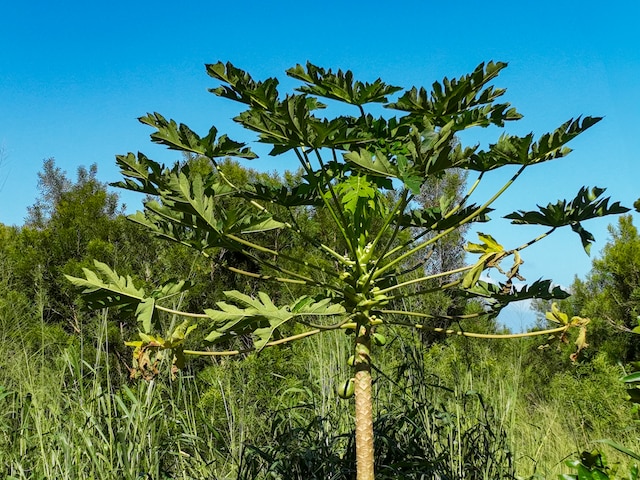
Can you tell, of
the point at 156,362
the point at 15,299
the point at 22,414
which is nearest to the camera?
the point at 156,362

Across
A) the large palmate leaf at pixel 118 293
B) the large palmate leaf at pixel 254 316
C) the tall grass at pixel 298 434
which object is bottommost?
the tall grass at pixel 298 434

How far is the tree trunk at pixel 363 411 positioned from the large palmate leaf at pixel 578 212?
0.56m

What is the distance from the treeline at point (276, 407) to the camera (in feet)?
7.69

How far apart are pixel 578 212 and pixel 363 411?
772 millimetres

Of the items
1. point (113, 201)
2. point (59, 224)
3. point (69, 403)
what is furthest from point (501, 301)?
point (113, 201)

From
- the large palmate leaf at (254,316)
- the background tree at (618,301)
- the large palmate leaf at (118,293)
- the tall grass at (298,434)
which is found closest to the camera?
the large palmate leaf at (254,316)

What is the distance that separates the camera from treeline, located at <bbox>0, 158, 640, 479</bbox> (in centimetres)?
234

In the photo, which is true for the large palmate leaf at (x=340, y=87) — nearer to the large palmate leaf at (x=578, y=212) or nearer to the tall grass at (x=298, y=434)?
the large palmate leaf at (x=578, y=212)

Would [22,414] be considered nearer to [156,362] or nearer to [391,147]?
[156,362]

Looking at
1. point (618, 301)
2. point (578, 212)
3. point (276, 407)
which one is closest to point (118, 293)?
point (578, 212)

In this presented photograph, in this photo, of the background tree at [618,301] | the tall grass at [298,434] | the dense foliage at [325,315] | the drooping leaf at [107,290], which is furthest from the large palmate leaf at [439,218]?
the background tree at [618,301]

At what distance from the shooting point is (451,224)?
67.6 inches

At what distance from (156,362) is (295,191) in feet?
1.96

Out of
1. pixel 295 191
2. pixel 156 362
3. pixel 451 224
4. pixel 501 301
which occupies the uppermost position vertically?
pixel 295 191
